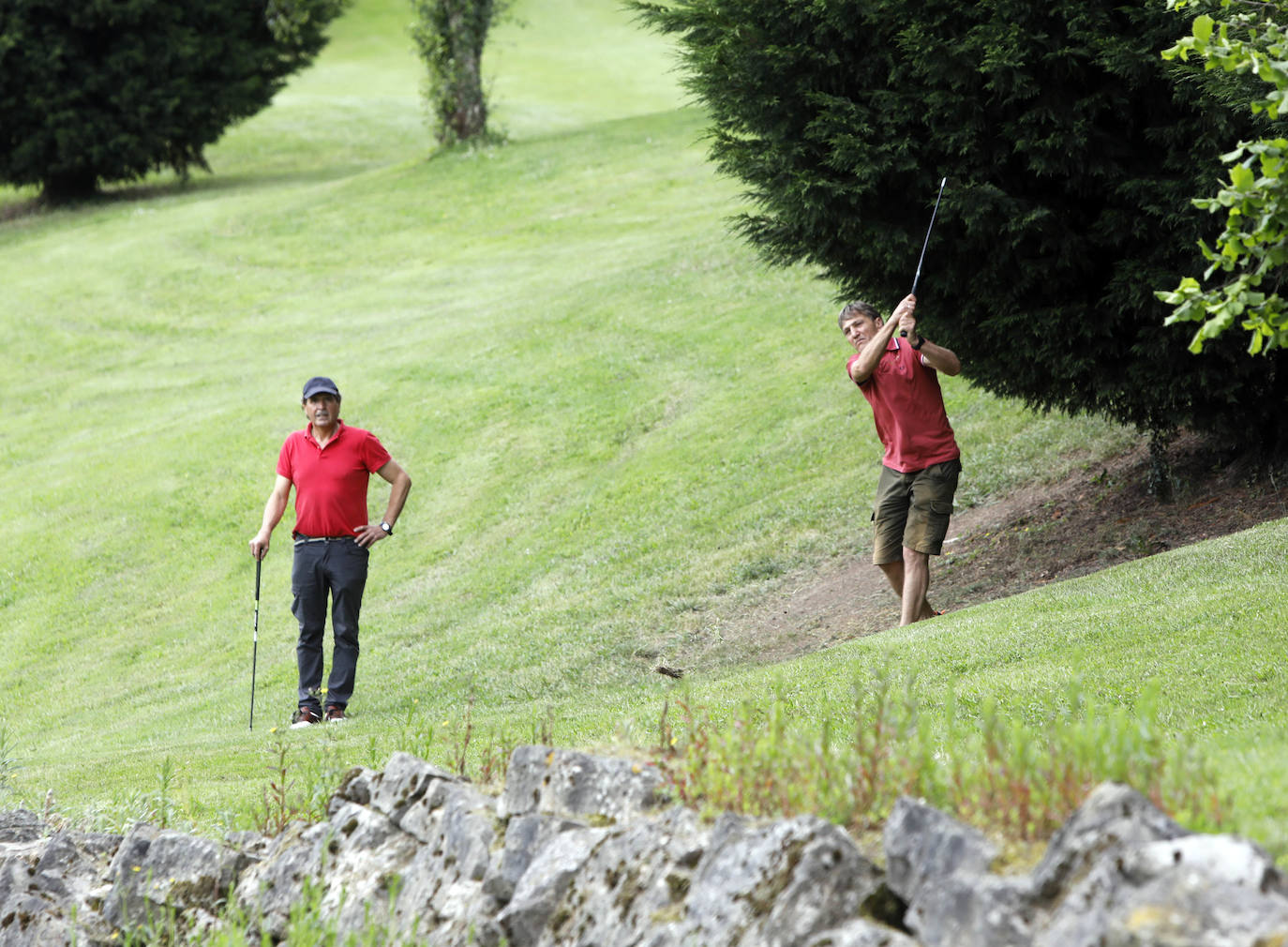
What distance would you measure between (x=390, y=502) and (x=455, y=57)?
1146 inches

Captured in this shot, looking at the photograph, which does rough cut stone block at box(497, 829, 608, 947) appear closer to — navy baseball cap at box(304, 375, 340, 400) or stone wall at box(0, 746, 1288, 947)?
stone wall at box(0, 746, 1288, 947)

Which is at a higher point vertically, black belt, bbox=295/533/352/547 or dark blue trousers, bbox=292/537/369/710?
black belt, bbox=295/533/352/547

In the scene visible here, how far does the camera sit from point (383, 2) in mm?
77500

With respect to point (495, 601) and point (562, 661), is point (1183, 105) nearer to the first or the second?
point (562, 661)

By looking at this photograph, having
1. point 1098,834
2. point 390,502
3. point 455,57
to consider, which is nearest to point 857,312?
point 390,502

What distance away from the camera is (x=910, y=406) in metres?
9.59

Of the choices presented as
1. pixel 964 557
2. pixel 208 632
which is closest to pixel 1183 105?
pixel 964 557

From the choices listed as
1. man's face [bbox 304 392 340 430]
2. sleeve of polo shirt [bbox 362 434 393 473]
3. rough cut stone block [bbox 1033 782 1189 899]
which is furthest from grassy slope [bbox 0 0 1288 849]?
man's face [bbox 304 392 340 430]

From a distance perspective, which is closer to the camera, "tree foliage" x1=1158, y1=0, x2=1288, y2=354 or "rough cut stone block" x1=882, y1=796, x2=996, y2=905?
"rough cut stone block" x1=882, y1=796, x2=996, y2=905

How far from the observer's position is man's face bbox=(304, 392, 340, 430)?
9.95 m

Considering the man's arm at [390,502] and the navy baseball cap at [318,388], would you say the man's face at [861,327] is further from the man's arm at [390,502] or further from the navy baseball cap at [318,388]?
the navy baseball cap at [318,388]

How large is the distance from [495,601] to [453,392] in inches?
283

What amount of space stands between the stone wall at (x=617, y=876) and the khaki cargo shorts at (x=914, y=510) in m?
→ 4.93

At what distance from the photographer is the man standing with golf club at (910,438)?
9.46 metres
